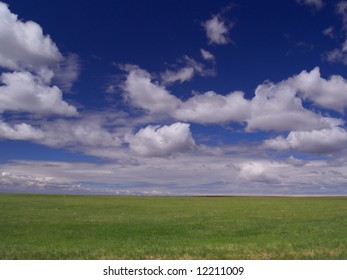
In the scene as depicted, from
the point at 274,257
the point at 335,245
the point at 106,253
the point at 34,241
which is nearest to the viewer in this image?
the point at 274,257

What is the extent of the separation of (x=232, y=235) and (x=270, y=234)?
8.67 ft

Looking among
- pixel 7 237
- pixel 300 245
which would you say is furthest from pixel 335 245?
pixel 7 237
